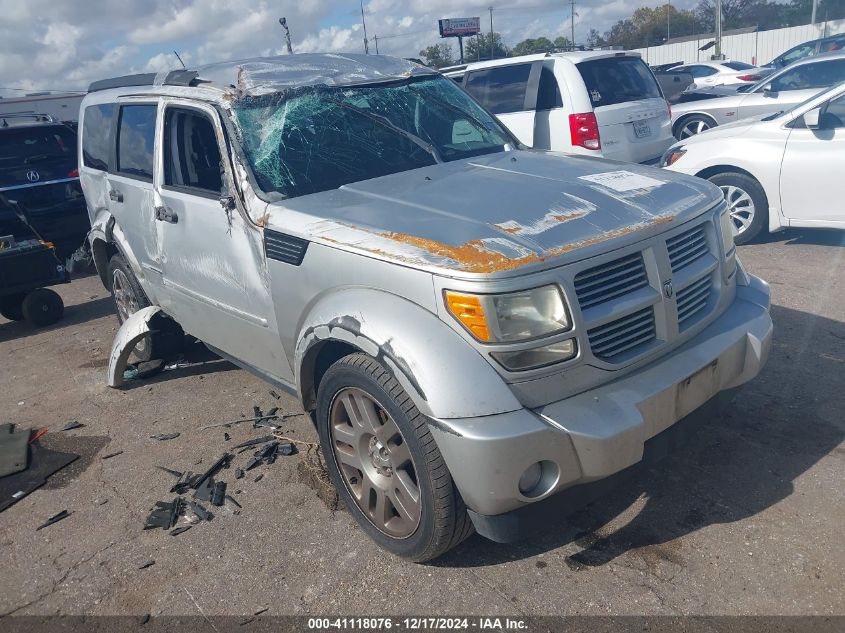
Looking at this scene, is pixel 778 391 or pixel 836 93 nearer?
pixel 778 391

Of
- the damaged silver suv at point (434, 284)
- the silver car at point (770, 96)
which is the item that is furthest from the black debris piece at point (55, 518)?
the silver car at point (770, 96)

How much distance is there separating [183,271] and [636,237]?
108 inches

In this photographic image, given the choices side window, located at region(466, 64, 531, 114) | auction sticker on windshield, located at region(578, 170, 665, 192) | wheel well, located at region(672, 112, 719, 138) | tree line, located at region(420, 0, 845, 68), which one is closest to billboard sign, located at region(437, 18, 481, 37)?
tree line, located at region(420, 0, 845, 68)

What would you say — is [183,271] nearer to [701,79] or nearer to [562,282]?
[562,282]

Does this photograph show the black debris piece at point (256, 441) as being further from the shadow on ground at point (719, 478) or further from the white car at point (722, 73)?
the white car at point (722, 73)

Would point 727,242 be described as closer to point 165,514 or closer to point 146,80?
point 165,514

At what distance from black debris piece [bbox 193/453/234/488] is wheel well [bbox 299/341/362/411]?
32.5 inches

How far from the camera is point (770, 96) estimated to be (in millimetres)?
10945

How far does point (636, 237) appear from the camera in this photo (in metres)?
2.79

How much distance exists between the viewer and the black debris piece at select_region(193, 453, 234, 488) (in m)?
3.82

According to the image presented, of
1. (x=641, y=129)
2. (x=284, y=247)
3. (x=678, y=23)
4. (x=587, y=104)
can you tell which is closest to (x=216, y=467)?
(x=284, y=247)

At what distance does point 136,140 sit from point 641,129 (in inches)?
225

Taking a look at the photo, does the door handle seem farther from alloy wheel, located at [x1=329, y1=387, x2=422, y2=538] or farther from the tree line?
the tree line

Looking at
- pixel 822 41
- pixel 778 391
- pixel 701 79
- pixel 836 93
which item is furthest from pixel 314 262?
pixel 701 79
